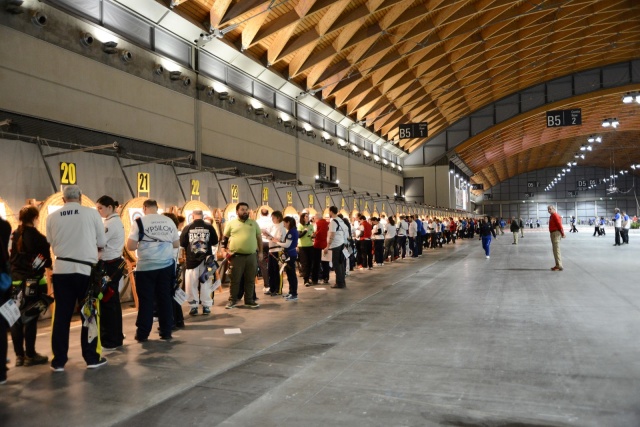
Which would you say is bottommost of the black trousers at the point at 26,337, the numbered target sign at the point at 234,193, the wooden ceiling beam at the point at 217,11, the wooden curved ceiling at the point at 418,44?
the black trousers at the point at 26,337

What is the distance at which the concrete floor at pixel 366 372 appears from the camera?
3.54 m

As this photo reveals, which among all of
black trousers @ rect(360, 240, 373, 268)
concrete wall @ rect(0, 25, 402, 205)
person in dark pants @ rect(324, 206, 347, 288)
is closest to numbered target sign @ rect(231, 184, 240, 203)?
concrete wall @ rect(0, 25, 402, 205)

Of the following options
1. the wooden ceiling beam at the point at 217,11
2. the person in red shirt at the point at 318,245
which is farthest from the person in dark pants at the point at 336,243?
the wooden ceiling beam at the point at 217,11

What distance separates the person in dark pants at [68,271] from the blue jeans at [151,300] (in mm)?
1039

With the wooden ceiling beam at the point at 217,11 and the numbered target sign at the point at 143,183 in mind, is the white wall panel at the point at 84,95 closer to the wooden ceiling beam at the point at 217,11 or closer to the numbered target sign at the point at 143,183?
the numbered target sign at the point at 143,183

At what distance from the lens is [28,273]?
524 cm

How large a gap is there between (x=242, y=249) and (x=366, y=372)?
4176mm

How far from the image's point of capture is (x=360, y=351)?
17.3 feet

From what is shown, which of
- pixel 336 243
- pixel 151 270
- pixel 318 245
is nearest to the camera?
pixel 151 270

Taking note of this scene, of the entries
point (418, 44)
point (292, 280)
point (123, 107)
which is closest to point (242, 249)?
point (292, 280)

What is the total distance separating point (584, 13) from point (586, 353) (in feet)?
84.1

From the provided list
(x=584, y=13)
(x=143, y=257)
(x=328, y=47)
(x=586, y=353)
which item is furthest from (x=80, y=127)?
(x=584, y=13)

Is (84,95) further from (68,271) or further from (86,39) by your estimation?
(68,271)

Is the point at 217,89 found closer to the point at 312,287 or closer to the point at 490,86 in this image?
the point at 312,287
